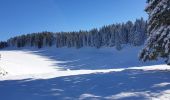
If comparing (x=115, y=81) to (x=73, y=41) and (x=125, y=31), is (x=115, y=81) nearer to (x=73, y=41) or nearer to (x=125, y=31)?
(x=125, y=31)

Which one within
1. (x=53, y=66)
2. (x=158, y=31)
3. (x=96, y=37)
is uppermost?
(x=96, y=37)

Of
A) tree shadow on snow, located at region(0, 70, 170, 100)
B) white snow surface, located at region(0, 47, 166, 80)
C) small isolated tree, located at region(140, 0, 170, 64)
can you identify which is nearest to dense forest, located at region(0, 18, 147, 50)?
white snow surface, located at region(0, 47, 166, 80)

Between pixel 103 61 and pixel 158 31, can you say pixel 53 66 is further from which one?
pixel 158 31

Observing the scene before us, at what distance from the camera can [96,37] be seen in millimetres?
139125

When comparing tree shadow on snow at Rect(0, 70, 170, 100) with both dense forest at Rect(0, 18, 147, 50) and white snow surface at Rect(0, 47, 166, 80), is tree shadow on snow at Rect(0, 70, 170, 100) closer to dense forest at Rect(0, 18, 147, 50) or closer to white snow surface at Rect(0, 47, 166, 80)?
white snow surface at Rect(0, 47, 166, 80)

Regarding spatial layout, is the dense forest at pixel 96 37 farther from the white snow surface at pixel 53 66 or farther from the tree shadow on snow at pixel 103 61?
the tree shadow on snow at pixel 103 61

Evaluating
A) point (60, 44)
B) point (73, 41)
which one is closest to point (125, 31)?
point (73, 41)

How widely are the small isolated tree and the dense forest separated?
86611mm

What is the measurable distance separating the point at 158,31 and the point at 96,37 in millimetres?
119989

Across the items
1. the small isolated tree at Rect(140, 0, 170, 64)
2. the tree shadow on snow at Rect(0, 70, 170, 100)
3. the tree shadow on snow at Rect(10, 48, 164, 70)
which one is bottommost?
the tree shadow on snow at Rect(10, 48, 164, 70)

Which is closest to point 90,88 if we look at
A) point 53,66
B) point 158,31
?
point 158,31

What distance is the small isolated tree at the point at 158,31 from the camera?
18797 millimetres

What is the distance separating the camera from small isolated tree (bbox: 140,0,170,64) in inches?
740

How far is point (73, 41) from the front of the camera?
151750 mm
